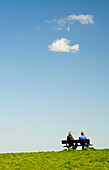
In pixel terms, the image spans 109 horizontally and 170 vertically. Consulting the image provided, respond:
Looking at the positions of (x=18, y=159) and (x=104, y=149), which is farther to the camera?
(x=104, y=149)

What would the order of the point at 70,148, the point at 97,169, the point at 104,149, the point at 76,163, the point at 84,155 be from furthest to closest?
the point at 70,148 < the point at 104,149 < the point at 84,155 < the point at 76,163 < the point at 97,169

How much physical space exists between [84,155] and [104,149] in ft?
12.0

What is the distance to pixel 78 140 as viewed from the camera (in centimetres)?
2541

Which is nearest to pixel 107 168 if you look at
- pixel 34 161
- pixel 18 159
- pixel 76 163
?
pixel 76 163

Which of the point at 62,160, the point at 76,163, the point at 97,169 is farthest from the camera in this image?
the point at 62,160

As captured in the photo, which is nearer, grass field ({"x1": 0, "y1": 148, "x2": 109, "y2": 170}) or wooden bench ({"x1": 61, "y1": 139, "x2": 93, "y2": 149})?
grass field ({"x1": 0, "y1": 148, "x2": 109, "y2": 170})

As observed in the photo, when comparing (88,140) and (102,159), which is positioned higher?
(88,140)

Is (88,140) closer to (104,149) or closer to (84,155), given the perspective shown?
(104,149)

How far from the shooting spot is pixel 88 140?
2516 cm

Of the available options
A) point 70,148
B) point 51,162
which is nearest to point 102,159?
point 51,162

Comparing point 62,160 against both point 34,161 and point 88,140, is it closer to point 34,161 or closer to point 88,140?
point 34,161

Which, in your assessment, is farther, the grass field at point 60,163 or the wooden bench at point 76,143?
the wooden bench at point 76,143

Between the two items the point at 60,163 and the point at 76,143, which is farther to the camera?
the point at 76,143

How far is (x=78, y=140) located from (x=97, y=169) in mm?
8991
